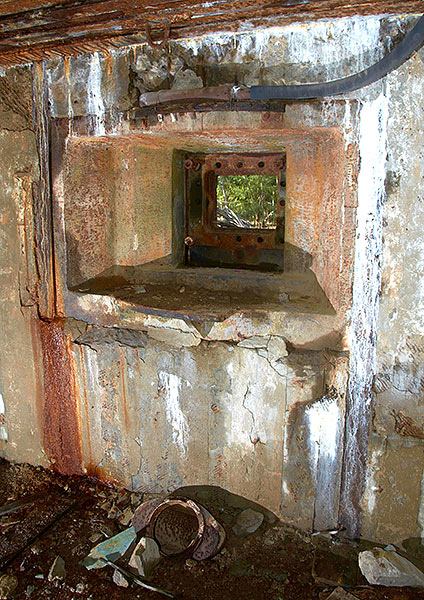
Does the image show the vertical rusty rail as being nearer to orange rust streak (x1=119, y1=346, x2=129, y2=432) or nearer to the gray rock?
orange rust streak (x1=119, y1=346, x2=129, y2=432)

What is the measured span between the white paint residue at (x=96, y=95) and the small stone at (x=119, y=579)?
7.70ft

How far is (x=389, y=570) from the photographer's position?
245 cm

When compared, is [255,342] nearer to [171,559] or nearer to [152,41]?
[171,559]

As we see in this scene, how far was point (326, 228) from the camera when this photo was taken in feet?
9.10

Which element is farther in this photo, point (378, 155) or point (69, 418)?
point (69, 418)

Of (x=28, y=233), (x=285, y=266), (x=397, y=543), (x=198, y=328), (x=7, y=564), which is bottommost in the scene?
(x=7, y=564)

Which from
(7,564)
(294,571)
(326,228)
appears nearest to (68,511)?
(7,564)

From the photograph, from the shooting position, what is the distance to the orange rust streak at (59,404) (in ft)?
10.3

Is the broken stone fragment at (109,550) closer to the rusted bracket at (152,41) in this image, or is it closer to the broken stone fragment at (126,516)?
the broken stone fragment at (126,516)

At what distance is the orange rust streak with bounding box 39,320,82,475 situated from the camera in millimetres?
3129

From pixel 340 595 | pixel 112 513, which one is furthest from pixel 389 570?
pixel 112 513

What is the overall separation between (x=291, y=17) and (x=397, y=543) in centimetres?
267

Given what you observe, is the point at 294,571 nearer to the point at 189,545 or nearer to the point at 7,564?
the point at 189,545

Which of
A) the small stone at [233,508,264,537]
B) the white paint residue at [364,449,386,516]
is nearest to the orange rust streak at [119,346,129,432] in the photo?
the small stone at [233,508,264,537]
